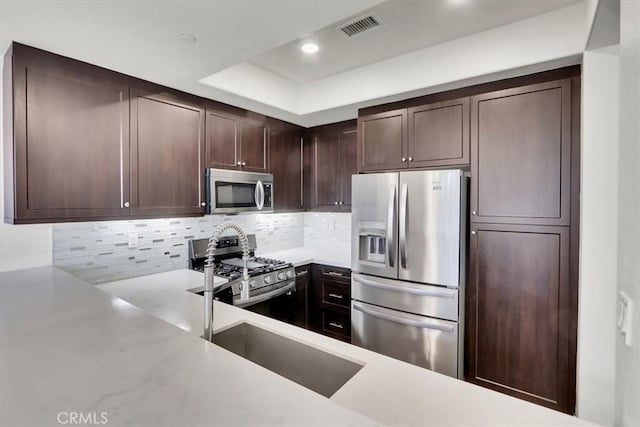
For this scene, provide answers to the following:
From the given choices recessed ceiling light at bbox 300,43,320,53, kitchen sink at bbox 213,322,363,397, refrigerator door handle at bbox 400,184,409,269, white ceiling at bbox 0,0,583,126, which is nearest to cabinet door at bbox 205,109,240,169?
white ceiling at bbox 0,0,583,126

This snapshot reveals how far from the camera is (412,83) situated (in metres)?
2.49

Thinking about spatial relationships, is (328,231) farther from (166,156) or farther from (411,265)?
(166,156)

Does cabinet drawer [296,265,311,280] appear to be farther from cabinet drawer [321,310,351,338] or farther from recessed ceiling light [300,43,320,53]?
recessed ceiling light [300,43,320,53]

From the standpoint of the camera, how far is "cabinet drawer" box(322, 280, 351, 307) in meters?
3.00

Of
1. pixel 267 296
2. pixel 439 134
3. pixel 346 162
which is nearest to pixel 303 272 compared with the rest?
pixel 267 296

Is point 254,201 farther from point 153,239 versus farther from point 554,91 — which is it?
point 554,91

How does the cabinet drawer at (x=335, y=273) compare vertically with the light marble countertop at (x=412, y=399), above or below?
below

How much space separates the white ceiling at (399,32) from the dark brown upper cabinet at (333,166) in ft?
2.38

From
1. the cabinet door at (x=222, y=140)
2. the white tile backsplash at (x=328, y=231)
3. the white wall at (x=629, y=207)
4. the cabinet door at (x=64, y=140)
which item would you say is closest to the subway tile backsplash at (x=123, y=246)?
the cabinet door at (x=64, y=140)

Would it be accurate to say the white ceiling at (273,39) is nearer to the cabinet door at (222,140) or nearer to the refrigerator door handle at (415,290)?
the cabinet door at (222,140)

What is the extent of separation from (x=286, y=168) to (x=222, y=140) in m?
0.85

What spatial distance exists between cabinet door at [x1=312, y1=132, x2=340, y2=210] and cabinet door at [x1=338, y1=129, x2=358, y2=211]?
48mm

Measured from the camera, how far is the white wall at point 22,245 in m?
2.03

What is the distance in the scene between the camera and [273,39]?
5.65 feet
